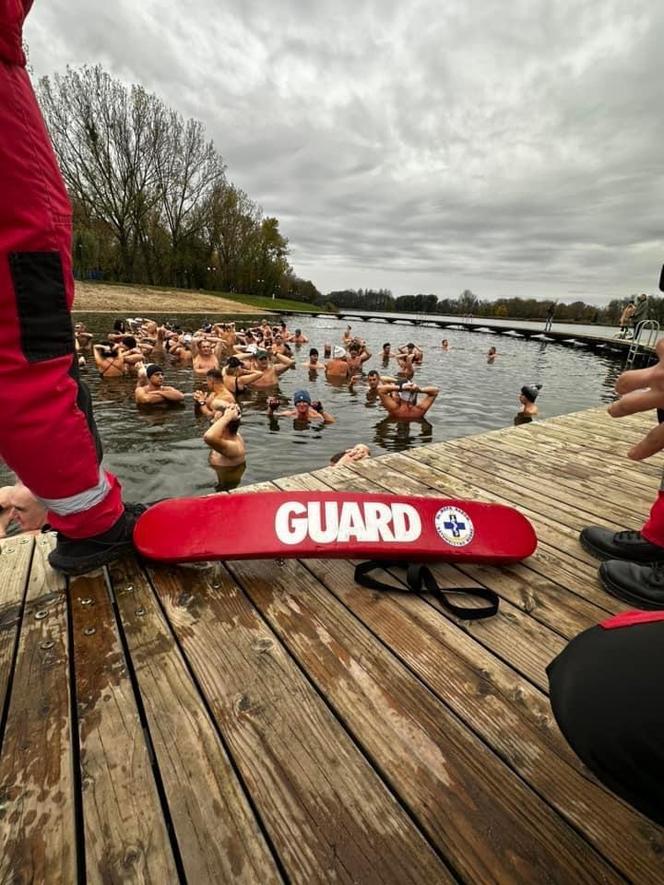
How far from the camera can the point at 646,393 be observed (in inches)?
37.7

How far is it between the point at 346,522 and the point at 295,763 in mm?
1086

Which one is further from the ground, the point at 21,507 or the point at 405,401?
the point at 405,401

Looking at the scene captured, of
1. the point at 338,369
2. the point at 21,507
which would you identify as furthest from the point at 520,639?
the point at 338,369

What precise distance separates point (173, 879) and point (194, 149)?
150 feet

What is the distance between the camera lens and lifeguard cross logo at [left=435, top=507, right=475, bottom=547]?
2.16m

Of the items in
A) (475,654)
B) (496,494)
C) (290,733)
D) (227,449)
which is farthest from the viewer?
(227,449)

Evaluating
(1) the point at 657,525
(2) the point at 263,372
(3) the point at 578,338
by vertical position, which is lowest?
(2) the point at 263,372

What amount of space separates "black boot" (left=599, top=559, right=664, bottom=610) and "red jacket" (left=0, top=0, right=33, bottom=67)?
296 cm

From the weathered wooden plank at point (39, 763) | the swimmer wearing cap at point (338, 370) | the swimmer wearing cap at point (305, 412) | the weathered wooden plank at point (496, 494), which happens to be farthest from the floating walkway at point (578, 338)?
the weathered wooden plank at point (39, 763)

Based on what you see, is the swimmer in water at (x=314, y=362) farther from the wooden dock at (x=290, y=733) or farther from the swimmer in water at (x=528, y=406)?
the wooden dock at (x=290, y=733)

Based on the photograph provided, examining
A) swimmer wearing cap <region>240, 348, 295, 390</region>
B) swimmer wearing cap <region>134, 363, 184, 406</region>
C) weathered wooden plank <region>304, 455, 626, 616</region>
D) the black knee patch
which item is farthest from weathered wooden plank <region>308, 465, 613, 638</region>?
swimmer wearing cap <region>240, 348, 295, 390</region>

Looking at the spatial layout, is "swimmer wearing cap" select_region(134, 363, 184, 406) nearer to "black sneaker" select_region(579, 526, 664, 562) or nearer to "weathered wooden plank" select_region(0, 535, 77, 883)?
"weathered wooden plank" select_region(0, 535, 77, 883)

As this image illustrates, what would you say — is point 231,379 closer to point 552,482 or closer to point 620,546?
point 552,482

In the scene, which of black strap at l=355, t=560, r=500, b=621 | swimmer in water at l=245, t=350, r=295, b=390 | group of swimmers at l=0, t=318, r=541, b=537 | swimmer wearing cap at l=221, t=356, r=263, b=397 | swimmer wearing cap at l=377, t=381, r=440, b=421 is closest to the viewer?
black strap at l=355, t=560, r=500, b=621
